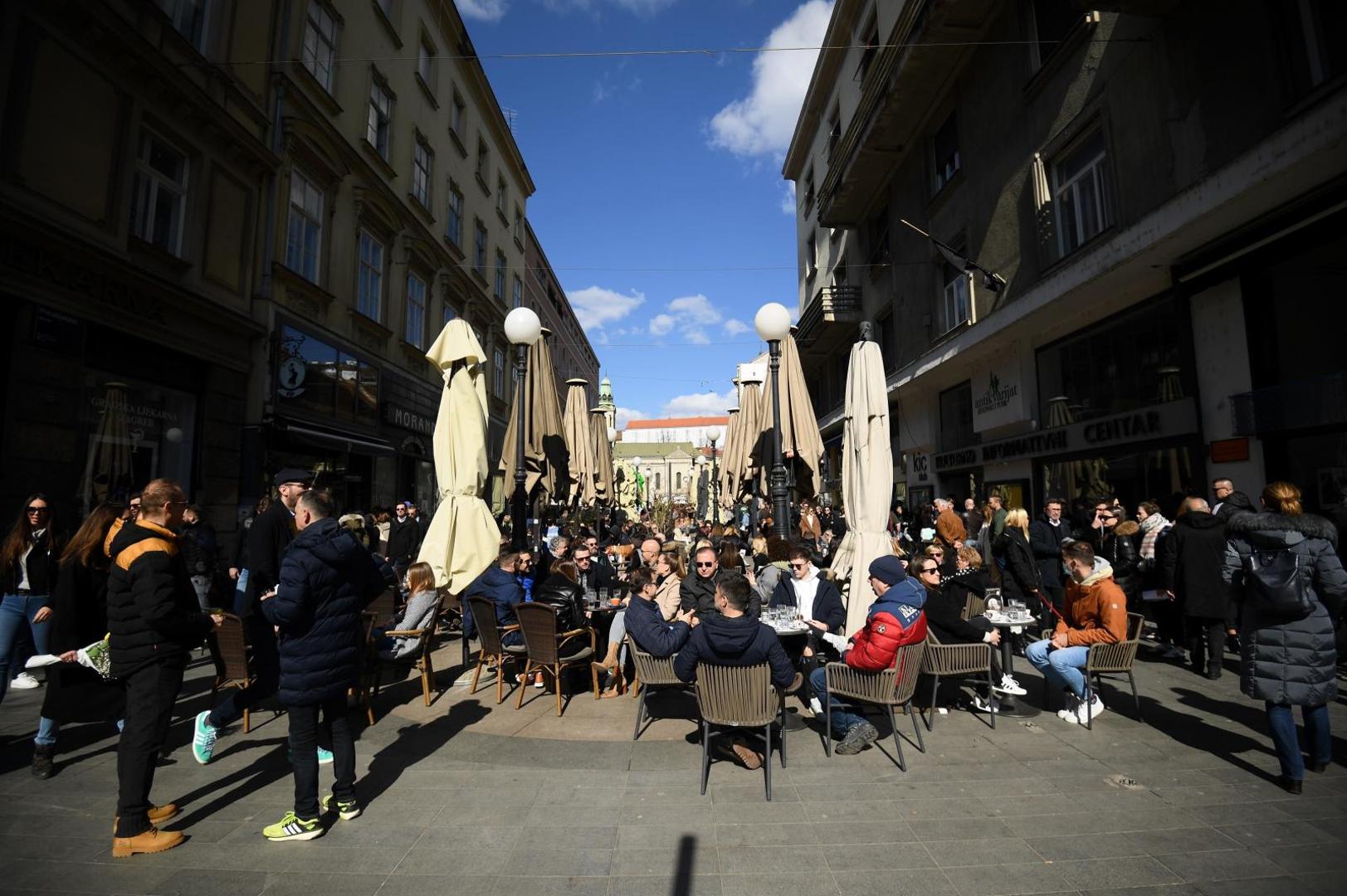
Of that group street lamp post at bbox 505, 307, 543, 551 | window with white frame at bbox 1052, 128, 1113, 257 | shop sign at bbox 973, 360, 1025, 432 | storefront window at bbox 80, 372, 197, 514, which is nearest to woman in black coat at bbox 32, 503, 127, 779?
street lamp post at bbox 505, 307, 543, 551

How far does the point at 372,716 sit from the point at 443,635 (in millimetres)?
3769

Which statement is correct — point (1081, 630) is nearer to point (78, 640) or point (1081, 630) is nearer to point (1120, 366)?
point (1120, 366)

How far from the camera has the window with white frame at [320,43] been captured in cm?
1316

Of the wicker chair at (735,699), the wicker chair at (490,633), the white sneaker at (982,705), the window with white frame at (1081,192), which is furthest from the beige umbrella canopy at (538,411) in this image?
the window with white frame at (1081,192)

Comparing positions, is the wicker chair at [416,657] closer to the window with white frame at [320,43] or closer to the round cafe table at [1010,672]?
the round cafe table at [1010,672]

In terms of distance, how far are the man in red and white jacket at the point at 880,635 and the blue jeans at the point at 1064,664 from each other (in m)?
1.43

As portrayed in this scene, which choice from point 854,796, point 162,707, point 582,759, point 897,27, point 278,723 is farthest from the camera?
point 897,27

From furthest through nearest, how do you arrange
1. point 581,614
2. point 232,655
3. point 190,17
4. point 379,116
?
point 379,116
point 190,17
point 581,614
point 232,655

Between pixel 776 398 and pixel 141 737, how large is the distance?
6.77 meters

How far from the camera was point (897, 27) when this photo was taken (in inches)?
558

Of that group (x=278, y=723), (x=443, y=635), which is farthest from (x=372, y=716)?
(x=443, y=635)

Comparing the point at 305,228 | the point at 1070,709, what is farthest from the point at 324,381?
the point at 1070,709

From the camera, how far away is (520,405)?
29.3 ft

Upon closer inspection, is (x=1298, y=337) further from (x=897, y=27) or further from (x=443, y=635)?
(x=443, y=635)
